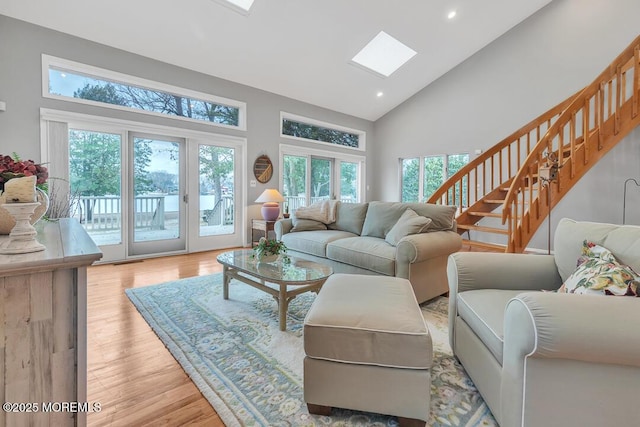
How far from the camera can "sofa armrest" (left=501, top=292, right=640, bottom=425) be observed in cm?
93

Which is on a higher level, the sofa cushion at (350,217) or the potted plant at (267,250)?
the sofa cushion at (350,217)

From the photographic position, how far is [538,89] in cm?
492

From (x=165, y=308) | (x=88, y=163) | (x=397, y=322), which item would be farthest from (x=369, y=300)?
(x=88, y=163)

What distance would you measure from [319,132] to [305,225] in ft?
11.1

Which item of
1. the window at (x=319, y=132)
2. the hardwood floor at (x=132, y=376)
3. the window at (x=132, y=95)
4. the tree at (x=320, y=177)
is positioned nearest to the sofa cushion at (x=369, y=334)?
the hardwood floor at (x=132, y=376)

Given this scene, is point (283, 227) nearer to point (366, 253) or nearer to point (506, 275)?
point (366, 253)

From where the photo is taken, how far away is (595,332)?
94 cm

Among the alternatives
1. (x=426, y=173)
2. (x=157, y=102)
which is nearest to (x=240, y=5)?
(x=157, y=102)

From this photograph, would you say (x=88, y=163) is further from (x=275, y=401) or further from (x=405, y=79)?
(x=405, y=79)

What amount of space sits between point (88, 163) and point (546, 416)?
4.93 meters

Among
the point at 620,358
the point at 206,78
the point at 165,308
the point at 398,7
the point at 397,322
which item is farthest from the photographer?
the point at 206,78

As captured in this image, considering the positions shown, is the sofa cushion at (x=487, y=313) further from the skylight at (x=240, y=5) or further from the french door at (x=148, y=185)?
the french door at (x=148, y=185)

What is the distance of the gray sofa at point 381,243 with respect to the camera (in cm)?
252

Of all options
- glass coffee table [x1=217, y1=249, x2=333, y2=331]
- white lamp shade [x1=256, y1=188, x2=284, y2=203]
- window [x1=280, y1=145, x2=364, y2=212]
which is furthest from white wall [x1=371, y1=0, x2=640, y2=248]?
glass coffee table [x1=217, y1=249, x2=333, y2=331]
